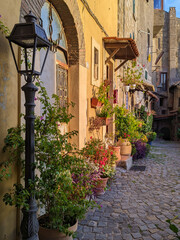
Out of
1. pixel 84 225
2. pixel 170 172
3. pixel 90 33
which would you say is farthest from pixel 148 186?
pixel 90 33

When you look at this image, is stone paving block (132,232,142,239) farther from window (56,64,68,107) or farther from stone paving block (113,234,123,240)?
window (56,64,68,107)

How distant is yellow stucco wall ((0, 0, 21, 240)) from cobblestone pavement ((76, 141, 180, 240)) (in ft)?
3.86

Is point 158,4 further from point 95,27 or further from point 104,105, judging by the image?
point 104,105

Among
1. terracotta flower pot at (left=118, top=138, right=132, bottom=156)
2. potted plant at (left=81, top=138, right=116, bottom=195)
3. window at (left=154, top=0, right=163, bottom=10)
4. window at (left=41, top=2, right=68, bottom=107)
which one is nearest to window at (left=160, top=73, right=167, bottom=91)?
window at (left=154, top=0, right=163, bottom=10)

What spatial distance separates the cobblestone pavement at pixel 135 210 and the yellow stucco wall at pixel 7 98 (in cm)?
118

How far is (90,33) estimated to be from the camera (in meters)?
5.92

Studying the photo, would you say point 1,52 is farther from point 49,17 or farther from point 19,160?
point 49,17

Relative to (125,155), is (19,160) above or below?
above

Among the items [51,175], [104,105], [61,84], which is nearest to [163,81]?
[104,105]

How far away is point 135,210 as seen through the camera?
14.3 feet

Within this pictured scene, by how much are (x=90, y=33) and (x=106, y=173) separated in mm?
3495

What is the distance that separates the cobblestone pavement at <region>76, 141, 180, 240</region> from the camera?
3.50 meters

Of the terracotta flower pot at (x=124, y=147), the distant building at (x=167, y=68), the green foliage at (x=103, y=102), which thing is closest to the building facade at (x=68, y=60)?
the green foliage at (x=103, y=102)

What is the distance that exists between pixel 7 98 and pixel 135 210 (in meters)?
3.16
